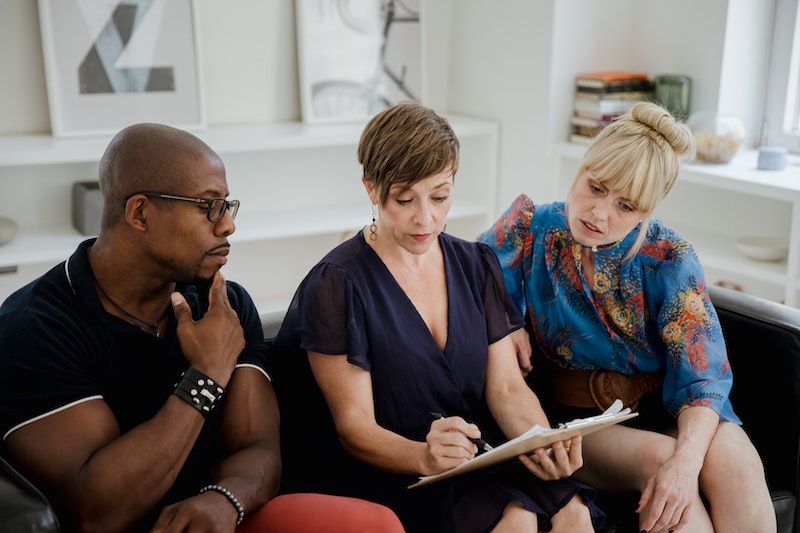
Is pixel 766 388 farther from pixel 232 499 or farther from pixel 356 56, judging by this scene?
pixel 356 56

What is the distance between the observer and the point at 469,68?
4.04 metres

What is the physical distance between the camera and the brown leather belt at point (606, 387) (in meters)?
2.09

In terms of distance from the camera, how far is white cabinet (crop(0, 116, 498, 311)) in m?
3.15

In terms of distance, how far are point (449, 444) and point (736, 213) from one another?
2.24 meters

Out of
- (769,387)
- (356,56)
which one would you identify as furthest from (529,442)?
(356,56)

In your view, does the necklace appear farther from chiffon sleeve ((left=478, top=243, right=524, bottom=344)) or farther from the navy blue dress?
chiffon sleeve ((left=478, top=243, right=524, bottom=344))

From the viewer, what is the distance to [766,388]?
2092mm

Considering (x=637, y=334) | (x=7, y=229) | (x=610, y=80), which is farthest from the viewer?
(x=610, y=80)

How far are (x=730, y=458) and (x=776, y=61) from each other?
7.07 ft

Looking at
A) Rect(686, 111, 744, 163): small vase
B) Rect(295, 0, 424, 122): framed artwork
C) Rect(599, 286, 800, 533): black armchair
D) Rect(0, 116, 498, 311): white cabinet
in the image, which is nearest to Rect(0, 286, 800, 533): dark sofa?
Rect(599, 286, 800, 533): black armchair

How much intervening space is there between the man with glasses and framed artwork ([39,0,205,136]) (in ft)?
5.74

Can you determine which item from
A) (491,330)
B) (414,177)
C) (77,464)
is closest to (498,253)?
(491,330)

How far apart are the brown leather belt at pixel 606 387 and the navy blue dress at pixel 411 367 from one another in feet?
0.91

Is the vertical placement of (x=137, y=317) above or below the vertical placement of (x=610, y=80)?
below
